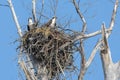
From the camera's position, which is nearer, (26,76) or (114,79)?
(114,79)

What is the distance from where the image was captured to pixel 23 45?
12.8 m

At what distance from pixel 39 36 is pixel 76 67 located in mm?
958

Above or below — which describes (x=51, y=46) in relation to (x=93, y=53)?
above

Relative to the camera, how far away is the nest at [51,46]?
1254 cm

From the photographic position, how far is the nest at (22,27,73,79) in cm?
1254

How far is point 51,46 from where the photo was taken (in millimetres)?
12523

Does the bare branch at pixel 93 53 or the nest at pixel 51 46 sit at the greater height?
the nest at pixel 51 46

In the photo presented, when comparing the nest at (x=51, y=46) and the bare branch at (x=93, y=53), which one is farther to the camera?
the nest at (x=51, y=46)

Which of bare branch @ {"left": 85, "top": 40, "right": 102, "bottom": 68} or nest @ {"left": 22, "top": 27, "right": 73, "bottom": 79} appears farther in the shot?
nest @ {"left": 22, "top": 27, "right": 73, "bottom": 79}

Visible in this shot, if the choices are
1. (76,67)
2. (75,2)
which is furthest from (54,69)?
(75,2)

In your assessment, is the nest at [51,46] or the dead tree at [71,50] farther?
the nest at [51,46]

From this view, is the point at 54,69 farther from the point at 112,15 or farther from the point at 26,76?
the point at 112,15

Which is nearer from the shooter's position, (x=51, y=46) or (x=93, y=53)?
(x=93, y=53)

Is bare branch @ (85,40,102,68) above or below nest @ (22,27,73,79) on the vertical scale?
below
